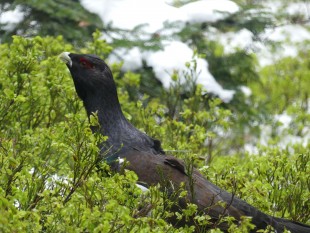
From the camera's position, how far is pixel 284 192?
7.30 m

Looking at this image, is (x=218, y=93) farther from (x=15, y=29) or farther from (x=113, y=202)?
(x=113, y=202)

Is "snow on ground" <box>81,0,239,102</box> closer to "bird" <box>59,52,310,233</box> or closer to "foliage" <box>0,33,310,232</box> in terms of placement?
"foliage" <box>0,33,310,232</box>

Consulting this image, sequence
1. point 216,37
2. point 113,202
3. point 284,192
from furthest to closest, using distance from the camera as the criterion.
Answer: point 216,37 → point 284,192 → point 113,202

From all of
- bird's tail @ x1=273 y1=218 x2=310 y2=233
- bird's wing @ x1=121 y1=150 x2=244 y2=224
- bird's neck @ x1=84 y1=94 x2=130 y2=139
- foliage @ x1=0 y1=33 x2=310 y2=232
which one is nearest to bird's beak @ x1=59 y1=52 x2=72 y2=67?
foliage @ x1=0 y1=33 x2=310 y2=232

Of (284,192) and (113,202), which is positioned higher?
(113,202)

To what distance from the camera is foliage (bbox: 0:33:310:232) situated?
536 centimetres

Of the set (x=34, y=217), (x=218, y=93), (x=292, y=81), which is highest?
(x=34, y=217)

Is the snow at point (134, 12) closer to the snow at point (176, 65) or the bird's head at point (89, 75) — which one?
the snow at point (176, 65)

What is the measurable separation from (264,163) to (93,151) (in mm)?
2299

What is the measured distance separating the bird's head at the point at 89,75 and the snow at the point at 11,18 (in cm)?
323

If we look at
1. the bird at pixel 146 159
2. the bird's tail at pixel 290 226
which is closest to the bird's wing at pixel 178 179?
the bird at pixel 146 159

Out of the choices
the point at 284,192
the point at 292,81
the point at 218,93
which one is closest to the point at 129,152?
the point at 284,192

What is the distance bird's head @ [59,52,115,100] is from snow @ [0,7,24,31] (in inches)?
127

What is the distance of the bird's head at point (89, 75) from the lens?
8.18 m
